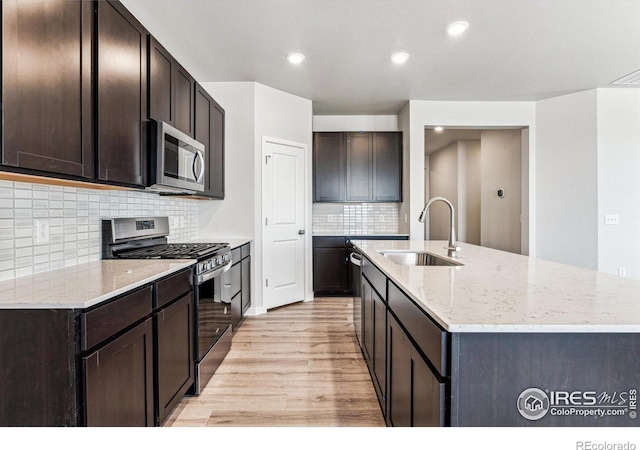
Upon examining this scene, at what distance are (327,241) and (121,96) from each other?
126 inches

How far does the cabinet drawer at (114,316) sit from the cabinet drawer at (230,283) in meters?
1.06

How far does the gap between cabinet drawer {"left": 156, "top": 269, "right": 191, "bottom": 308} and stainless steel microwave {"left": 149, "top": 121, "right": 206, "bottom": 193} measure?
64 centimetres

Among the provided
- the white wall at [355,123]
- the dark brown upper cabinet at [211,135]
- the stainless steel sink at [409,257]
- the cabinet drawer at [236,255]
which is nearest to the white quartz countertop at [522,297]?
the stainless steel sink at [409,257]

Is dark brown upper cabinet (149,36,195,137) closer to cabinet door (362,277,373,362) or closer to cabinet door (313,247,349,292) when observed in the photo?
cabinet door (362,277,373,362)

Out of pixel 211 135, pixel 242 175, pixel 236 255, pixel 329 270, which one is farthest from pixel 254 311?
pixel 211 135

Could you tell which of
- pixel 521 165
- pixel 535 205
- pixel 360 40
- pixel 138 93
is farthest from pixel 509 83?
pixel 138 93

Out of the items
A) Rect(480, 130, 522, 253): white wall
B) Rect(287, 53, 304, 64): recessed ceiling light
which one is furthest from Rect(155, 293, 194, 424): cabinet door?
Rect(480, 130, 522, 253): white wall

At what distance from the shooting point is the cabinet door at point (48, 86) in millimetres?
1198

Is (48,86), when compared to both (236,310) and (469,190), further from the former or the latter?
(469,190)

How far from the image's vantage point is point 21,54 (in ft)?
4.06

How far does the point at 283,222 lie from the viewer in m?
4.16

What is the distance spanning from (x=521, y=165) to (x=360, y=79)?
Answer: 2.71m

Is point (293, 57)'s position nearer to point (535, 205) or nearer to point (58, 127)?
point (58, 127)

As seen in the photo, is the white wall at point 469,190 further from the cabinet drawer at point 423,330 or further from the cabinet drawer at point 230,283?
the cabinet drawer at point 423,330
